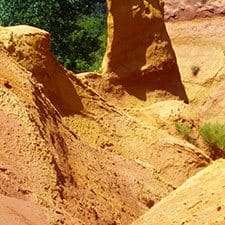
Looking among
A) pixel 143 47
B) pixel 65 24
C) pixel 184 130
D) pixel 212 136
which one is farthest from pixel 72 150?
pixel 65 24

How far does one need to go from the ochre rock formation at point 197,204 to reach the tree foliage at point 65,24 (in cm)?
1749

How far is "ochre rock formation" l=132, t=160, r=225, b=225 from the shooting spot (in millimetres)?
7980

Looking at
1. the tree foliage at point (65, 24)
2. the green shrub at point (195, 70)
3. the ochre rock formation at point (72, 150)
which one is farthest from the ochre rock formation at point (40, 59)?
the green shrub at point (195, 70)

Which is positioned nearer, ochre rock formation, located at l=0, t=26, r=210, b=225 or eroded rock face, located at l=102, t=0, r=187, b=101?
ochre rock formation, located at l=0, t=26, r=210, b=225

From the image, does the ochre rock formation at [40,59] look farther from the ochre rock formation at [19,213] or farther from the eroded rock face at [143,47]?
the eroded rock face at [143,47]

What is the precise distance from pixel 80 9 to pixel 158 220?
2014 cm

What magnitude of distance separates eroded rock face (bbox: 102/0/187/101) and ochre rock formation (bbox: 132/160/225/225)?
10.0 metres

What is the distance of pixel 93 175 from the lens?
10.0 m

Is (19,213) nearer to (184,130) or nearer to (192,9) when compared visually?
(184,130)

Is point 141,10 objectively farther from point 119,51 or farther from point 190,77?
point 190,77

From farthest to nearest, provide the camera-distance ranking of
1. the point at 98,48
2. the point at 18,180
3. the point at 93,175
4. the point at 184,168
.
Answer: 1. the point at 98,48
2. the point at 184,168
3. the point at 93,175
4. the point at 18,180

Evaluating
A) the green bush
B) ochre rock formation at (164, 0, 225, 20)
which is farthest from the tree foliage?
the green bush

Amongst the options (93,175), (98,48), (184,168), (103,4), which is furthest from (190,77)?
(93,175)

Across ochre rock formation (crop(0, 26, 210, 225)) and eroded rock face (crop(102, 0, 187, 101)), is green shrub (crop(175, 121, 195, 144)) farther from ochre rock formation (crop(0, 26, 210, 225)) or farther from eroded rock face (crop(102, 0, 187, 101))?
eroded rock face (crop(102, 0, 187, 101))
